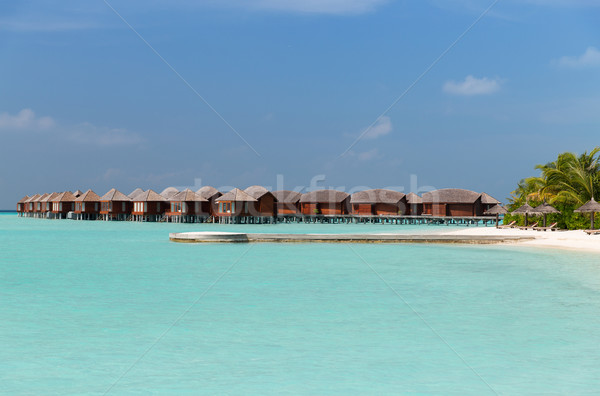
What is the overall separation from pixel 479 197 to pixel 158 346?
207 ft

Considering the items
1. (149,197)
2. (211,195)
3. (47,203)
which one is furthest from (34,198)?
(211,195)

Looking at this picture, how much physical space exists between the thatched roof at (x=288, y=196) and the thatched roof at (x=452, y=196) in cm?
1730

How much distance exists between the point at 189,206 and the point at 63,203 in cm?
2646

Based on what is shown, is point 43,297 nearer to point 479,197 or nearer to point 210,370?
point 210,370

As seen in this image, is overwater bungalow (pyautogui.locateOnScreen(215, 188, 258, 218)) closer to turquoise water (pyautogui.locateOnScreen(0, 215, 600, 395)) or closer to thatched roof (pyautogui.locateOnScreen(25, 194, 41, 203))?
turquoise water (pyautogui.locateOnScreen(0, 215, 600, 395))

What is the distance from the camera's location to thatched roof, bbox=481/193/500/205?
2606 inches

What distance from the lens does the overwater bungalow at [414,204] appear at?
70000 mm

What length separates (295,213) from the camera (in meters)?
76.6

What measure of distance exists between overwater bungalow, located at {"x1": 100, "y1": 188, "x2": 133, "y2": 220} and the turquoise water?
2305 inches

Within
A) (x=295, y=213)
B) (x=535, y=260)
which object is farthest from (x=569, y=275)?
(x=295, y=213)

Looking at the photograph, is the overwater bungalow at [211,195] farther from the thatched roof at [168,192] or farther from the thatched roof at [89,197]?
the thatched roof at [89,197]

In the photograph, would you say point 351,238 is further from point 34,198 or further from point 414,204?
point 34,198

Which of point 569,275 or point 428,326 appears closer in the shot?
point 428,326

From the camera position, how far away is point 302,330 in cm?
923
